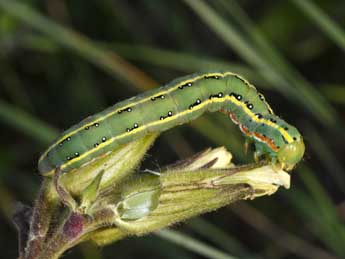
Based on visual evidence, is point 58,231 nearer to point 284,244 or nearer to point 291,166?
point 291,166

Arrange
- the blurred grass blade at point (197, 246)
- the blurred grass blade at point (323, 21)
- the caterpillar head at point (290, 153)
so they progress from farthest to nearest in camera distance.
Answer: the blurred grass blade at point (323, 21)
the blurred grass blade at point (197, 246)
the caterpillar head at point (290, 153)

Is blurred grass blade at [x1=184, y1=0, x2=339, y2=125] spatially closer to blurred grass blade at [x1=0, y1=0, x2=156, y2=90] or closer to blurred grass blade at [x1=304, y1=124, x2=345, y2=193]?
blurred grass blade at [x1=304, y1=124, x2=345, y2=193]

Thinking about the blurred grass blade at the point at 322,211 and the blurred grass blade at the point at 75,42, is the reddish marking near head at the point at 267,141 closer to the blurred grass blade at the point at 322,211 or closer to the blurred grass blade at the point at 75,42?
the blurred grass blade at the point at 322,211

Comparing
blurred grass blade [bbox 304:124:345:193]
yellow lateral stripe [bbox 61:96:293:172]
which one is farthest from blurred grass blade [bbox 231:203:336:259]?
yellow lateral stripe [bbox 61:96:293:172]

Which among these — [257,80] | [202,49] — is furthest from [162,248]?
[202,49]

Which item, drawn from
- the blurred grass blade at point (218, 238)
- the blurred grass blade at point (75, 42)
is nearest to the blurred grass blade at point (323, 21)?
the blurred grass blade at point (75, 42)

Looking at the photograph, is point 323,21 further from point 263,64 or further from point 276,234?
point 276,234

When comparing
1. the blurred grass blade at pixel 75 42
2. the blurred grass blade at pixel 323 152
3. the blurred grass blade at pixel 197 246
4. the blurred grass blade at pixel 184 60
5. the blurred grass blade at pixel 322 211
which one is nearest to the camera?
the blurred grass blade at pixel 197 246

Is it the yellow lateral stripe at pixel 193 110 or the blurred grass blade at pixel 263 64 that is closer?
the yellow lateral stripe at pixel 193 110

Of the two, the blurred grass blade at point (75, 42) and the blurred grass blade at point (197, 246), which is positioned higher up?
the blurred grass blade at point (75, 42)
